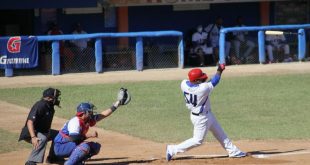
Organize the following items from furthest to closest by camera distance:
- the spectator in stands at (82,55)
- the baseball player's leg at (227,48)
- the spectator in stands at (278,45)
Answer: the spectator in stands at (278,45) → the baseball player's leg at (227,48) → the spectator in stands at (82,55)

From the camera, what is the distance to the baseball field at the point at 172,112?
1350cm

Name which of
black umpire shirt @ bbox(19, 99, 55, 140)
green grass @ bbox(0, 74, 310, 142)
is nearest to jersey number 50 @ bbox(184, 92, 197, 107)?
black umpire shirt @ bbox(19, 99, 55, 140)

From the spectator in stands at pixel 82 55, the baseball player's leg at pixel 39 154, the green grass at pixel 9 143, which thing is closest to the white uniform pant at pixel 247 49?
the spectator in stands at pixel 82 55

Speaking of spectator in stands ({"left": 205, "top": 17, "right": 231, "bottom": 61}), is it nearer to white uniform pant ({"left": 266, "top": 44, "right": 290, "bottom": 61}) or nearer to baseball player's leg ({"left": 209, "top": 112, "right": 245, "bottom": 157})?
white uniform pant ({"left": 266, "top": 44, "right": 290, "bottom": 61})

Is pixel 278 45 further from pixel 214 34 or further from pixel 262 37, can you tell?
pixel 214 34

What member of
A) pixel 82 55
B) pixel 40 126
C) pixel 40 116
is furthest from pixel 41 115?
pixel 82 55

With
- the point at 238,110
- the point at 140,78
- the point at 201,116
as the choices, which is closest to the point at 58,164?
the point at 201,116

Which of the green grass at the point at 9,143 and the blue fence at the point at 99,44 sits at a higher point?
the blue fence at the point at 99,44

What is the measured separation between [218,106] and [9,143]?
6025 mm

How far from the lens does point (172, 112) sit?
18.4 metres

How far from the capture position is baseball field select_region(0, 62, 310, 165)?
13.5 metres

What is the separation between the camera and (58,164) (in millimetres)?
12555

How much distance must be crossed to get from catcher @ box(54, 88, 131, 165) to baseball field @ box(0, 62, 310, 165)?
981 mm

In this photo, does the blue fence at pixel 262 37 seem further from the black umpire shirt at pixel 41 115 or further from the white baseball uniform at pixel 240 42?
the black umpire shirt at pixel 41 115
